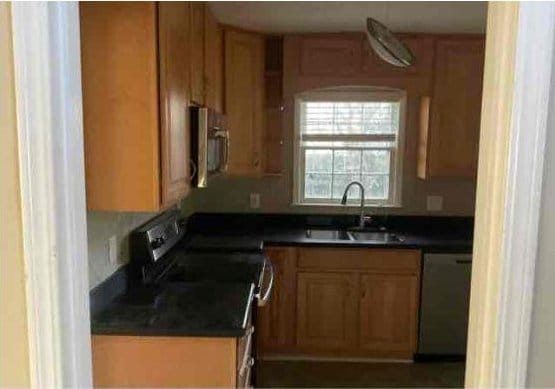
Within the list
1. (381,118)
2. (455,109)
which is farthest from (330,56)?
(455,109)

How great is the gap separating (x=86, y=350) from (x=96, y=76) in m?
0.98

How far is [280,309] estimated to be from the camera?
11.0ft

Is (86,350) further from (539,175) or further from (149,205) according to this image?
(539,175)

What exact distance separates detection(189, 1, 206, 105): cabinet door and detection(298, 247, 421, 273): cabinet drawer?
4.57ft

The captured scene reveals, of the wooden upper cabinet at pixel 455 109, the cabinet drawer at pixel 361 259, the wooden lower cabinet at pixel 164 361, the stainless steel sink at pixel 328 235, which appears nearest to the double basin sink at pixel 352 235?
the stainless steel sink at pixel 328 235

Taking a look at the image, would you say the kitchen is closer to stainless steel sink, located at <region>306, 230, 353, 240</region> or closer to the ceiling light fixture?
stainless steel sink, located at <region>306, 230, 353, 240</region>

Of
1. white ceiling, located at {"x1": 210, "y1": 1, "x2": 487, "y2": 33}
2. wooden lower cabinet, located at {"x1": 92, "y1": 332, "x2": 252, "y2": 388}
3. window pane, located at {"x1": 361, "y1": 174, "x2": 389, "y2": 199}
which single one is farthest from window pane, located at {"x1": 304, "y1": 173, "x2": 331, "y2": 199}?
wooden lower cabinet, located at {"x1": 92, "y1": 332, "x2": 252, "y2": 388}

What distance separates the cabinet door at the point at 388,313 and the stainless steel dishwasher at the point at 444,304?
2.9 inches

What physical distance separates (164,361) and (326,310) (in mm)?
1778

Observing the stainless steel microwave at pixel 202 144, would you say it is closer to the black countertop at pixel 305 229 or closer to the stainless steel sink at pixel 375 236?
the black countertop at pixel 305 229

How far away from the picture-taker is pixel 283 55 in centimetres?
347

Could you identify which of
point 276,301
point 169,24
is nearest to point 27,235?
point 169,24

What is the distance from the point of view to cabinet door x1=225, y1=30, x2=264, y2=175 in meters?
3.37

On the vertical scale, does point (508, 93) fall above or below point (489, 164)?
above
